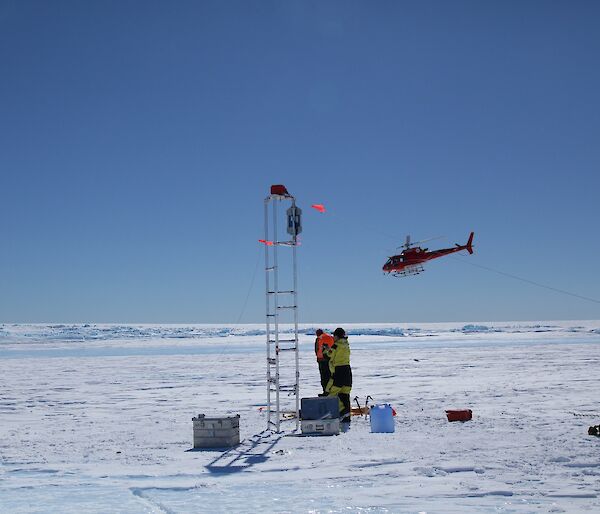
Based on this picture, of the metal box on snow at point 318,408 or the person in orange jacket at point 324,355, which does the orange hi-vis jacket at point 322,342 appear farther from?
the metal box on snow at point 318,408

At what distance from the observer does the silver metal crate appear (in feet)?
29.4

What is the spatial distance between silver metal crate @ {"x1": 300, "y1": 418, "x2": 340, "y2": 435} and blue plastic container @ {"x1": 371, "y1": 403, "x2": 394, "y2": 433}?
0.54m

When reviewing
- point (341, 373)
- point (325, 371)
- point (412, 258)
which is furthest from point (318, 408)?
point (412, 258)

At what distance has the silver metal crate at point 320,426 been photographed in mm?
8969

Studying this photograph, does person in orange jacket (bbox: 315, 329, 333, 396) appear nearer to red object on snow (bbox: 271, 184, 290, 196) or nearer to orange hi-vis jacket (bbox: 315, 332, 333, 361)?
orange hi-vis jacket (bbox: 315, 332, 333, 361)

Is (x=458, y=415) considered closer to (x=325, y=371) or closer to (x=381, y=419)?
(x=381, y=419)

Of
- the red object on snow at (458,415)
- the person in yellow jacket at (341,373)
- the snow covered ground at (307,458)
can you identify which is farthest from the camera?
the person in yellow jacket at (341,373)

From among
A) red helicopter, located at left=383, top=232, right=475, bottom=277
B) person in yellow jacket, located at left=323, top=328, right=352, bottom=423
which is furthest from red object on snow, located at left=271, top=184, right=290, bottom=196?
red helicopter, located at left=383, top=232, right=475, bottom=277

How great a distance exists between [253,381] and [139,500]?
12.6 m

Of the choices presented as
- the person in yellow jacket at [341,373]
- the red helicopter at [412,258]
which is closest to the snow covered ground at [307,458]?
the person in yellow jacket at [341,373]

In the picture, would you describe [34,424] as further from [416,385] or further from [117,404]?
[416,385]

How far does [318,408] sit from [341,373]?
4.02 ft

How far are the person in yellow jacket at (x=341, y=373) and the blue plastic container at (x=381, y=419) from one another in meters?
1.21

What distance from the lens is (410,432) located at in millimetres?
9000
